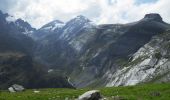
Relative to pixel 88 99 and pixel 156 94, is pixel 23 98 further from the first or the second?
pixel 156 94

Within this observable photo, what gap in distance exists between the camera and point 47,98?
44.8 meters

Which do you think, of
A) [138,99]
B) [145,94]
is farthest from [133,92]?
[138,99]

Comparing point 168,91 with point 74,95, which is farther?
point 74,95

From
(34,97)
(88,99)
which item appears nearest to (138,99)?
(88,99)

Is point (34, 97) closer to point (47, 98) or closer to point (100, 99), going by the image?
point (47, 98)

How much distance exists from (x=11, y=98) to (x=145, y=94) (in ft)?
55.1

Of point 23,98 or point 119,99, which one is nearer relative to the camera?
point 119,99

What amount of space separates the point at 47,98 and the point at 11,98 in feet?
15.2

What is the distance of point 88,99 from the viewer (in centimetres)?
3691

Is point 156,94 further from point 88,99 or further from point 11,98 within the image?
point 11,98

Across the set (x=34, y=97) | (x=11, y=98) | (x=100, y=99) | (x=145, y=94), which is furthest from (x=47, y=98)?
(x=145, y=94)

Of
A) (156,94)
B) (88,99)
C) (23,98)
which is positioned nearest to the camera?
(88,99)

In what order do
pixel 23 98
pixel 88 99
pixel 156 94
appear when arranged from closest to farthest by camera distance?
pixel 88 99 < pixel 156 94 < pixel 23 98

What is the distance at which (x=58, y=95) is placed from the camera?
4725cm
